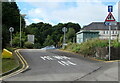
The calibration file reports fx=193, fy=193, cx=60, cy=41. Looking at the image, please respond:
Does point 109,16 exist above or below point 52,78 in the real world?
above

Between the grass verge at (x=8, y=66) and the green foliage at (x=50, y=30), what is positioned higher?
the green foliage at (x=50, y=30)

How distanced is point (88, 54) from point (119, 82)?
358 inches

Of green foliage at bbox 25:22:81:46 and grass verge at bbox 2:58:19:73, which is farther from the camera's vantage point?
green foliage at bbox 25:22:81:46

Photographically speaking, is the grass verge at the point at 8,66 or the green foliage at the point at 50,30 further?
the green foliage at the point at 50,30

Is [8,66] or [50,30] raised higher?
[50,30]

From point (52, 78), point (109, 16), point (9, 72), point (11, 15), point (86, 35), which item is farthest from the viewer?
point (11, 15)

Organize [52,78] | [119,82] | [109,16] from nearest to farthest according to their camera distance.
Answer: [119,82] → [52,78] → [109,16]

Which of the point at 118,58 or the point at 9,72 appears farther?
the point at 118,58

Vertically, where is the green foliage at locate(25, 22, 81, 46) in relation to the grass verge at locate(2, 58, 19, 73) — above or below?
above

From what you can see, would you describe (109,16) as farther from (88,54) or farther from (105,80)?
(105,80)

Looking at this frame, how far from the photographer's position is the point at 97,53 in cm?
1592

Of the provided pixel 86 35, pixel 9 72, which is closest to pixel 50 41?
pixel 86 35

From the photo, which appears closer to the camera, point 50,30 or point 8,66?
point 8,66

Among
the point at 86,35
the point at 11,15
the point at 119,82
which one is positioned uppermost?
the point at 11,15
